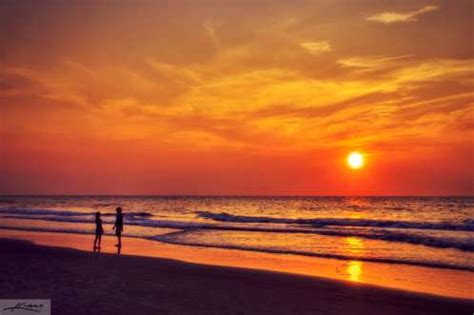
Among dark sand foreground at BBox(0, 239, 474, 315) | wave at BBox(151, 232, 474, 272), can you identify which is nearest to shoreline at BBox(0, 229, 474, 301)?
wave at BBox(151, 232, 474, 272)

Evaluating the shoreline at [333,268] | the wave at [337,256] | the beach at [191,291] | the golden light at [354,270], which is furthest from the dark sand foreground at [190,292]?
the wave at [337,256]

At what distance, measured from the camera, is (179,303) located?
10.8 metres

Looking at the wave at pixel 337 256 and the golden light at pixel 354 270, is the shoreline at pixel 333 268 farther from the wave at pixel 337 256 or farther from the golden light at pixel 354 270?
the wave at pixel 337 256

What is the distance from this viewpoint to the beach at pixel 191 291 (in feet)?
34.5

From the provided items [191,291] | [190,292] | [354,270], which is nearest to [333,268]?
[354,270]

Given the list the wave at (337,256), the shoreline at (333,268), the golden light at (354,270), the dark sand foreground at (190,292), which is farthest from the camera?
Answer: the wave at (337,256)

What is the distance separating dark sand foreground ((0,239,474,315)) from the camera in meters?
10.5

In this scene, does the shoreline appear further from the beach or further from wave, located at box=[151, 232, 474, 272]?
the beach

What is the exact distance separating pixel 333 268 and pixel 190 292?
7.40 metres

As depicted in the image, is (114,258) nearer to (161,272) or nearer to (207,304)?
(161,272)

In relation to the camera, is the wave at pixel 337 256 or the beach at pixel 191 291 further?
the wave at pixel 337 256

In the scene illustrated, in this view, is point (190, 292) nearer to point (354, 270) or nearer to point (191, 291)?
point (191, 291)

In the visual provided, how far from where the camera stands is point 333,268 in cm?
1755

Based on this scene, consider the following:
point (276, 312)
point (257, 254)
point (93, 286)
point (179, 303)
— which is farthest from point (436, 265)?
point (93, 286)
